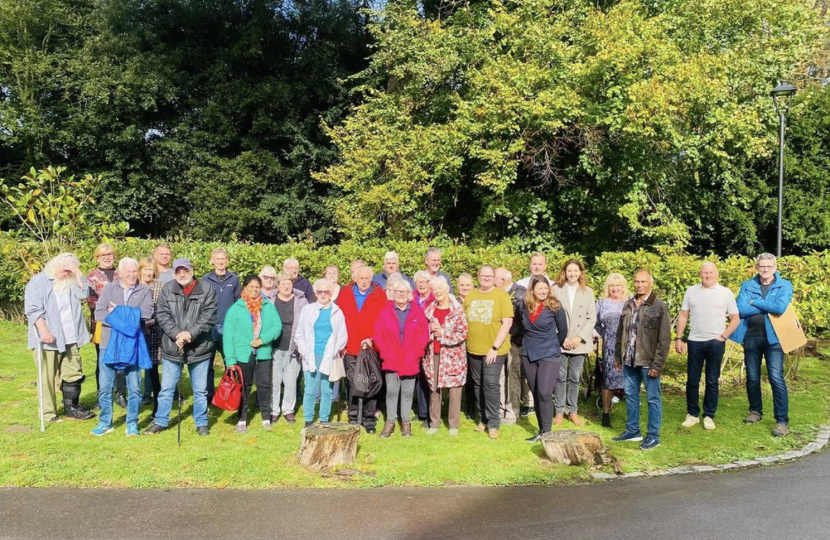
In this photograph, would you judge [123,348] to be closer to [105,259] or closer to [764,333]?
→ [105,259]

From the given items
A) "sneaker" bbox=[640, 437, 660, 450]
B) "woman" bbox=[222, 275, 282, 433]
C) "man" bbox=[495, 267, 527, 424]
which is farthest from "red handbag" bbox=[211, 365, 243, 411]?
"sneaker" bbox=[640, 437, 660, 450]

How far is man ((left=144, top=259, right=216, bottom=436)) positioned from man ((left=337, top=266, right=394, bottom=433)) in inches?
60.7

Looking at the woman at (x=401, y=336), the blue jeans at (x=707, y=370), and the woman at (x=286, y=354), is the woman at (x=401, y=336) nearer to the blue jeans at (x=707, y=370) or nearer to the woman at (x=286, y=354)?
the woman at (x=286, y=354)

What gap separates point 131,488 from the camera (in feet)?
17.9

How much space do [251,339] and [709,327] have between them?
17.6 ft

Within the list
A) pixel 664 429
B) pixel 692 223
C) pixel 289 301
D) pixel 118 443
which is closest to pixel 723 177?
pixel 692 223

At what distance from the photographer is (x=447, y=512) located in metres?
5.02

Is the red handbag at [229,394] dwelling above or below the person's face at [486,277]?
below

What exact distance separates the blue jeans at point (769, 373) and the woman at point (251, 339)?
18.9 feet

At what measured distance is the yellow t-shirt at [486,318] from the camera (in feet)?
22.9

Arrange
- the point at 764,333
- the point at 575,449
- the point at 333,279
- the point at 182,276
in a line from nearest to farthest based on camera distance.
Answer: the point at 575,449, the point at 182,276, the point at 764,333, the point at 333,279

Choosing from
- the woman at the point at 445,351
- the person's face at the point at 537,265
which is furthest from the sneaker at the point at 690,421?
the woman at the point at 445,351

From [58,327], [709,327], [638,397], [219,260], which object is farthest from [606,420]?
[58,327]

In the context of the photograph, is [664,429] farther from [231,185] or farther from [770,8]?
[231,185]
